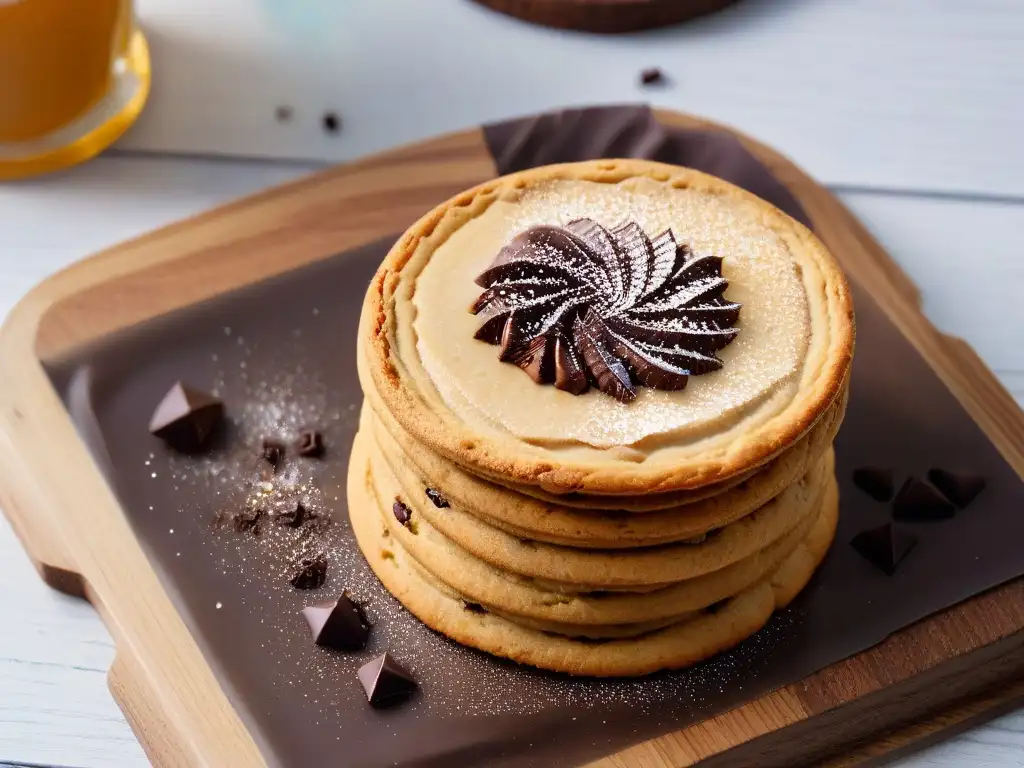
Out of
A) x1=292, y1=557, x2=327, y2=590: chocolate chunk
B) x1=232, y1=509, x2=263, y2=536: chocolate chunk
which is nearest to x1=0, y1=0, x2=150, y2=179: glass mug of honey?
x1=232, y1=509, x2=263, y2=536: chocolate chunk

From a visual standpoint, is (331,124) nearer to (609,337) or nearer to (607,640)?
(609,337)

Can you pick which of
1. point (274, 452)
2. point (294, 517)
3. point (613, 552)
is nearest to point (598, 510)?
point (613, 552)

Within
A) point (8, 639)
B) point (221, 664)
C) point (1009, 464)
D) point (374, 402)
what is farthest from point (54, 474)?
point (1009, 464)

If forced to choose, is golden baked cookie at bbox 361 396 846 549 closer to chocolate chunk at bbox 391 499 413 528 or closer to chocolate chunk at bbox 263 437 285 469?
chocolate chunk at bbox 391 499 413 528

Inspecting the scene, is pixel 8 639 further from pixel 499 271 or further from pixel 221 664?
pixel 499 271

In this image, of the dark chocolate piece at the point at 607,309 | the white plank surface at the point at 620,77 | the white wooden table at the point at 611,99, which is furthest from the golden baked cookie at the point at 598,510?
the white plank surface at the point at 620,77

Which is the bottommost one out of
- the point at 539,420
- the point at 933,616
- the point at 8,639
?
the point at 933,616
